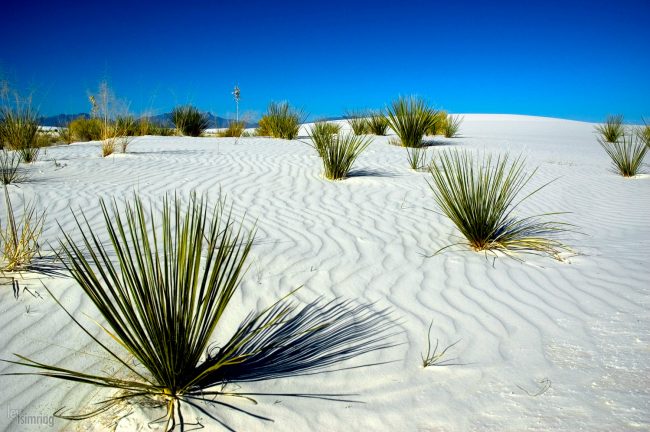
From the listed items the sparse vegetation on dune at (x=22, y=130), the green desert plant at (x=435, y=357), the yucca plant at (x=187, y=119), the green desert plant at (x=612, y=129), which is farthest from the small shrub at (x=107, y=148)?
the green desert plant at (x=612, y=129)

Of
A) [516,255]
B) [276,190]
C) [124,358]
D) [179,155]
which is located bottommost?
[124,358]

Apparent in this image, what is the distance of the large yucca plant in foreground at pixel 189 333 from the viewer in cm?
161

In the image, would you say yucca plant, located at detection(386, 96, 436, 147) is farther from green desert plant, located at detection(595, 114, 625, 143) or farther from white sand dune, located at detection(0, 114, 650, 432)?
green desert plant, located at detection(595, 114, 625, 143)

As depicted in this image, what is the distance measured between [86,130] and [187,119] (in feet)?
10.0

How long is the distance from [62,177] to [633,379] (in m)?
6.76

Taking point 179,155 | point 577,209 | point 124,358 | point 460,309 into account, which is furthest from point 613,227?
point 179,155

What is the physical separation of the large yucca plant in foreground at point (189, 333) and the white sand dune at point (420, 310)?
0.39 ft

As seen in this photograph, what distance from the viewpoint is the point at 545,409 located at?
5.37 ft

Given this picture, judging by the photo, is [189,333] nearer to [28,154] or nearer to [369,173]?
[369,173]

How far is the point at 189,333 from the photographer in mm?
1802

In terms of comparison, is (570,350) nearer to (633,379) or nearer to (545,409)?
(633,379)

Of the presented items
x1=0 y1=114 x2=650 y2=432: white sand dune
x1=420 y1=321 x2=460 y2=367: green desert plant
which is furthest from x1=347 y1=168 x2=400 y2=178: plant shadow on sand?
x1=420 y1=321 x2=460 y2=367: green desert plant

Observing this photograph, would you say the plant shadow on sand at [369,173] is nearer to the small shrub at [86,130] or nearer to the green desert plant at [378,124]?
the green desert plant at [378,124]

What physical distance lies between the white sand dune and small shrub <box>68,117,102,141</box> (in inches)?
290
